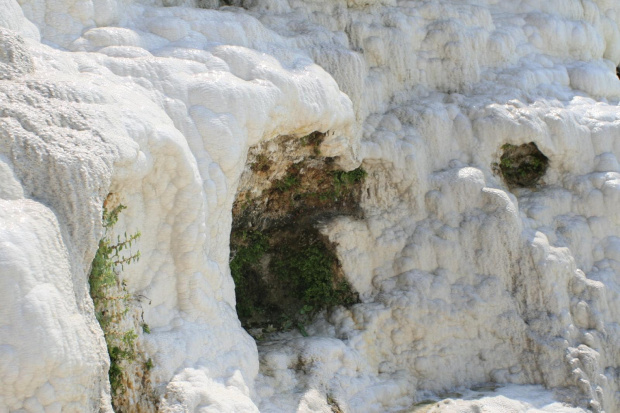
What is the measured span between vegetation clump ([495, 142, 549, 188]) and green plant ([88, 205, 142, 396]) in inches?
246

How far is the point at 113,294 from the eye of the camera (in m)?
6.47

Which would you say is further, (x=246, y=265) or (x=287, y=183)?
(x=246, y=265)

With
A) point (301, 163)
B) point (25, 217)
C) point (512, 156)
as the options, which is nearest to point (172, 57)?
point (301, 163)

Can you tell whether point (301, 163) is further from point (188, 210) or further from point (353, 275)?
point (188, 210)

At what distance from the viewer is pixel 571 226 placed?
35.8ft

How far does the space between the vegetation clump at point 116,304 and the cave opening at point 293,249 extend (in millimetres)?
3185

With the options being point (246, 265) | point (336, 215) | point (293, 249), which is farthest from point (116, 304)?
point (336, 215)

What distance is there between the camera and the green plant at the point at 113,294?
6188 millimetres

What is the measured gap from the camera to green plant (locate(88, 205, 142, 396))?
6188 millimetres

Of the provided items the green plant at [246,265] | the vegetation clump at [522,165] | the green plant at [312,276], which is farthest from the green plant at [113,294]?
the vegetation clump at [522,165]

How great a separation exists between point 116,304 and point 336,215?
4530 millimetres

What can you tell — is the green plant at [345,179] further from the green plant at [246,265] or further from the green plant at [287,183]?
the green plant at [246,265]

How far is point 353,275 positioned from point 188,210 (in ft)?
12.1

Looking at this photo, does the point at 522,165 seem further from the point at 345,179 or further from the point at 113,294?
the point at 113,294
